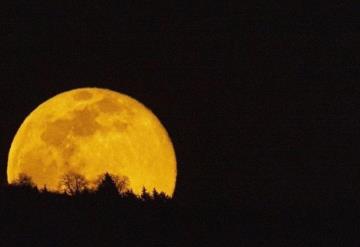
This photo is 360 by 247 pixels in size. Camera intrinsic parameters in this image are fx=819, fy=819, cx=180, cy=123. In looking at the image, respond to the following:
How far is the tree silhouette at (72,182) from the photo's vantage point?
109 ft

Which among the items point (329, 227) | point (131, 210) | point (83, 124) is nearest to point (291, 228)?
point (329, 227)

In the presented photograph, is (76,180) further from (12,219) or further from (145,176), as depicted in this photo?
(12,219)

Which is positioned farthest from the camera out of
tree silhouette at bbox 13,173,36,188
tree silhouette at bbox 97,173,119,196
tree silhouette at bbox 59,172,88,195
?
tree silhouette at bbox 59,172,88,195

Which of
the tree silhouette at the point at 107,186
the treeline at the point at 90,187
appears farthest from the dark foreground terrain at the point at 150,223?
the tree silhouette at the point at 107,186

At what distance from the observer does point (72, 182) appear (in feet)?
113

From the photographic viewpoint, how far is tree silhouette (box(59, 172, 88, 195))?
33.4 metres

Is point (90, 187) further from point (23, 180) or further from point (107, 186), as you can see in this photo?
point (23, 180)

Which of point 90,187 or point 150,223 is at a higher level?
point 90,187

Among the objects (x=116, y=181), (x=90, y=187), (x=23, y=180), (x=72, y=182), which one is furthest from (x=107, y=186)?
(x=23, y=180)

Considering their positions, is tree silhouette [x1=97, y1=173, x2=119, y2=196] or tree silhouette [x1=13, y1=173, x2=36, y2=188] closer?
tree silhouette [x1=97, y1=173, x2=119, y2=196]

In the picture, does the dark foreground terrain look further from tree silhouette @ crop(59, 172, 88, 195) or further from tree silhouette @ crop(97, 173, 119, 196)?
tree silhouette @ crop(59, 172, 88, 195)

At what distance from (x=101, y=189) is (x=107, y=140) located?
7805mm

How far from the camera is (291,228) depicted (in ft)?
93.2

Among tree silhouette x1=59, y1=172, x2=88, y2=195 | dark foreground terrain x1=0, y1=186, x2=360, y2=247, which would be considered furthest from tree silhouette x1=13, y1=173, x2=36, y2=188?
dark foreground terrain x1=0, y1=186, x2=360, y2=247
